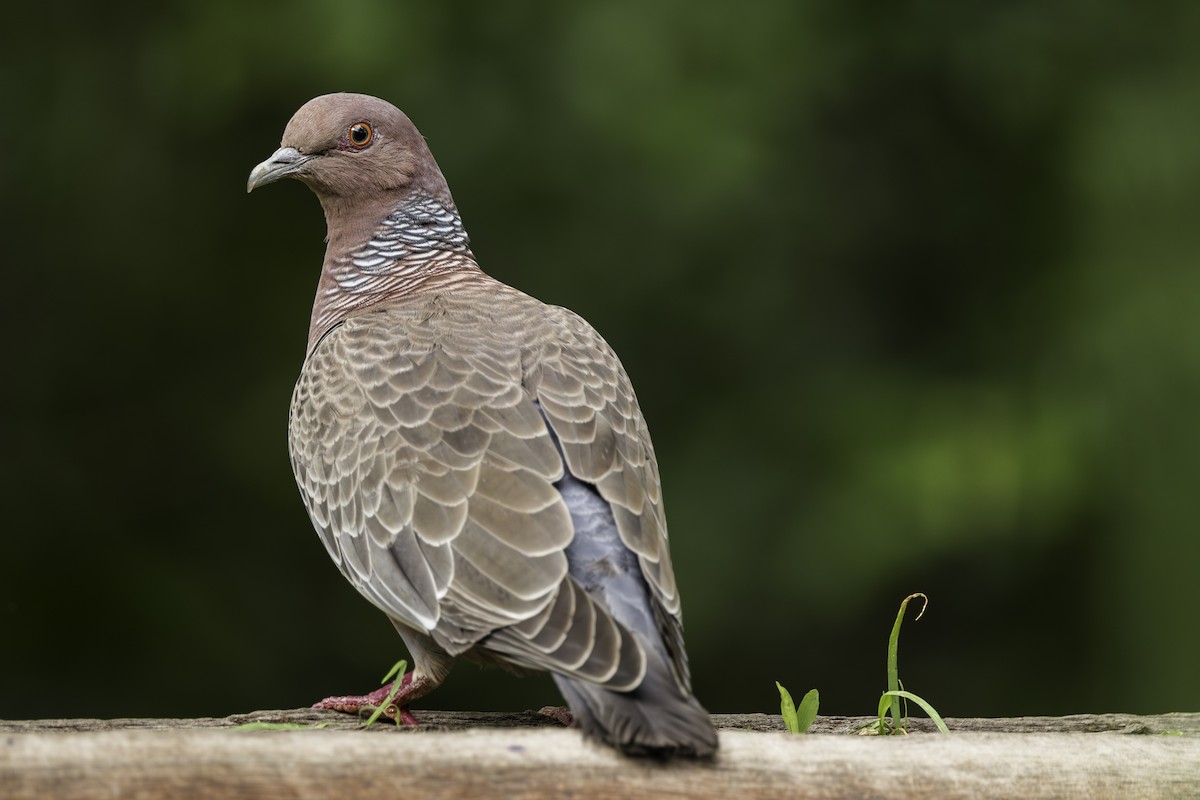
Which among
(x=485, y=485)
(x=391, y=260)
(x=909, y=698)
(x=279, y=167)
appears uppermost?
(x=279, y=167)

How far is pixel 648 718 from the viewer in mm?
2727

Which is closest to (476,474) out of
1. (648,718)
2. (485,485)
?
(485,485)

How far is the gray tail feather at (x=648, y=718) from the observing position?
8.78 feet

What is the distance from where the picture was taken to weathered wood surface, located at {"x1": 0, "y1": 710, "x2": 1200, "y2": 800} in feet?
8.39

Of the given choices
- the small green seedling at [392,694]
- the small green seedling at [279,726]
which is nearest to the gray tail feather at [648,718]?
the small green seedling at [279,726]

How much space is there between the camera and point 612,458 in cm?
348

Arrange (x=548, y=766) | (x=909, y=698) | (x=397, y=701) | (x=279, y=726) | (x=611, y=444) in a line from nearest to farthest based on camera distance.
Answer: (x=548, y=766)
(x=279, y=726)
(x=909, y=698)
(x=611, y=444)
(x=397, y=701)

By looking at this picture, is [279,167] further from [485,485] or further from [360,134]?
[485,485]

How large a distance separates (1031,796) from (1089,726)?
977 millimetres

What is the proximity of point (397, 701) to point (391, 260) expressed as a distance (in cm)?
158

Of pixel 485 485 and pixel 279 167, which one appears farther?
pixel 279 167

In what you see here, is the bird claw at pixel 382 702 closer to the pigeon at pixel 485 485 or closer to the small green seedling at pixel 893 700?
the pigeon at pixel 485 485

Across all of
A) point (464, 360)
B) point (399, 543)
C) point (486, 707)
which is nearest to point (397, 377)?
point (464, 360)

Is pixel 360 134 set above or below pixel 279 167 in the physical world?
above
